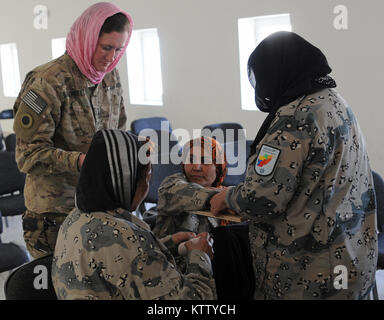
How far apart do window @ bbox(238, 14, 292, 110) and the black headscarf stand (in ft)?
13.4

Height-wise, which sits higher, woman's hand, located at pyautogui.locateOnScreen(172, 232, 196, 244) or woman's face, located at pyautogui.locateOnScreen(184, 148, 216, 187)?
woman's face, located at pyautogui.locateOnScreen(184, 148, 216, 187)

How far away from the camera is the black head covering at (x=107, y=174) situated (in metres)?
1.35

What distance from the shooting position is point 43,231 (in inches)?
79.0

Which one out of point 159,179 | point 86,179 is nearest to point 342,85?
point 159,179

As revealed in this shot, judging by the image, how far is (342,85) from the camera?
188 inches

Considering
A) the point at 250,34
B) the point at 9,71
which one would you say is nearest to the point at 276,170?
the point at 250,34

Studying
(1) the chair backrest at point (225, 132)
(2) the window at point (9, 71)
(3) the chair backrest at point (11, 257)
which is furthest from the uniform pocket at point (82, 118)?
(2) the window at point (9, 71)

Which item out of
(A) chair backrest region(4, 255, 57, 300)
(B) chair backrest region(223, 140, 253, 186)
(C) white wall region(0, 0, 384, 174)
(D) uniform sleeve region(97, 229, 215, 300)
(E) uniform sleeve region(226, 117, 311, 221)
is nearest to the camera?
(D) uniform sleeve region(97, 229, 215, 300)

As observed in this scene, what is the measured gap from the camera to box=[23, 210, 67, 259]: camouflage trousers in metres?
2.00

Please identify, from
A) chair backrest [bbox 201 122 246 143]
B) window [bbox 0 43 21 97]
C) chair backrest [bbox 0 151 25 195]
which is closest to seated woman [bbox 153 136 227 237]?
chair backrest [bbox 201 122 246 143]

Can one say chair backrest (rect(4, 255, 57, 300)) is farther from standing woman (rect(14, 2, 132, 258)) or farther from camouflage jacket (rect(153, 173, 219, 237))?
camouflage jacket (rect(153, 173, 219, 237))

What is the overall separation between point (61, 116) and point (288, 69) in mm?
947

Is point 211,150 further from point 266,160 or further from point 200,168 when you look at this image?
point 266,160
